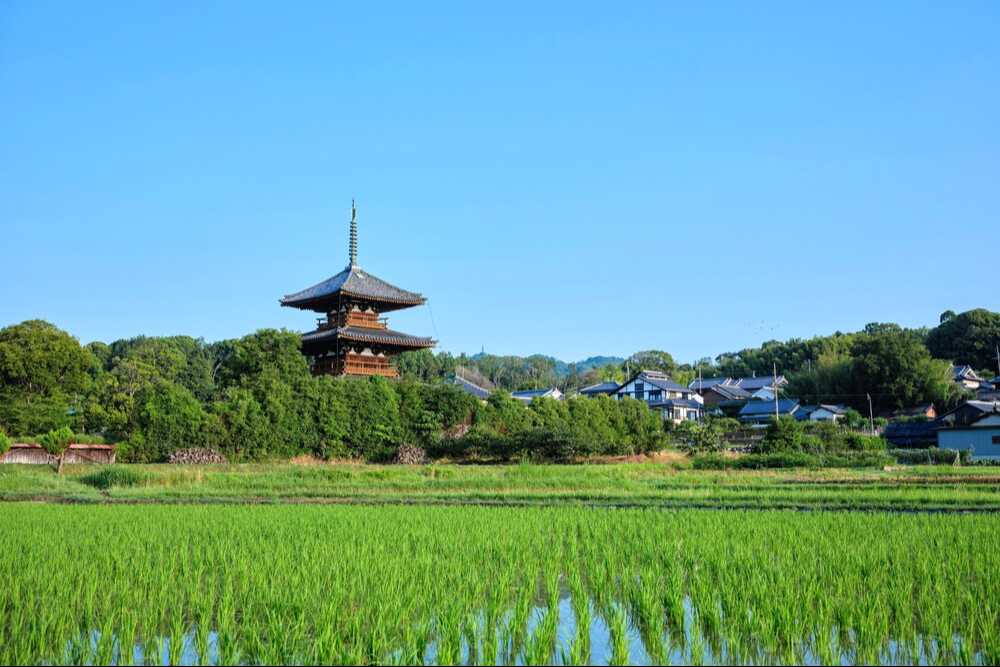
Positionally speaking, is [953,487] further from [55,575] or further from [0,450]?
[0,450]

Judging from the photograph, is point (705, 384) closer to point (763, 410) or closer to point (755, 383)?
point (755, 383)

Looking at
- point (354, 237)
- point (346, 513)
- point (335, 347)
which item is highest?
point (354, 237)

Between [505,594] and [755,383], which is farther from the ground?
[755,383]

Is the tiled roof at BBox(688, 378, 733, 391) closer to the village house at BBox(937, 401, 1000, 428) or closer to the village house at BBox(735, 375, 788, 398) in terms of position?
the village house at BBox(735, 375, 788, 398)

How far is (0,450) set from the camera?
886 inches

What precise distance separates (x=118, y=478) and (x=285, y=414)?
20.8 ft

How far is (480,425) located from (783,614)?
22.6m

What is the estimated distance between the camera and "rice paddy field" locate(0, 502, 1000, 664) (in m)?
5.09

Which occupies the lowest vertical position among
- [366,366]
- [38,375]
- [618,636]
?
[618,636]

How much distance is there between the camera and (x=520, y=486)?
21047 mm

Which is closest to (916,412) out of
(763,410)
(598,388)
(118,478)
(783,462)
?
(763,410)

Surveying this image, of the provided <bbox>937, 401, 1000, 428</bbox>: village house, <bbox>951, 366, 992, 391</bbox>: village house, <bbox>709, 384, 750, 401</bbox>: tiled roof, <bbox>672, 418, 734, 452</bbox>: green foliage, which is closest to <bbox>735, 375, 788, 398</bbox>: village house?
<bbox>709, 384, 750, 401</bbox>: tiled roof

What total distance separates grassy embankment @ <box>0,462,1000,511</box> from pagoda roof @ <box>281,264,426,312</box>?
31.2 ft

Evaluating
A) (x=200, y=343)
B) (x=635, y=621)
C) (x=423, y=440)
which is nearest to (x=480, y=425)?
(x=423, y=440)
